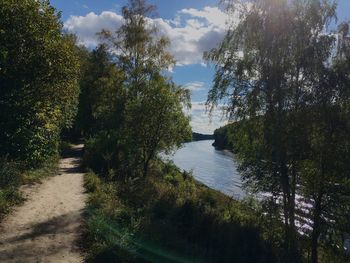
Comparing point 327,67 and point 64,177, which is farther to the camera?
point 64,177

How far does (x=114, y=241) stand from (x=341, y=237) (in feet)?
29.2

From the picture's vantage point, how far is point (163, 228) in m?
12.6

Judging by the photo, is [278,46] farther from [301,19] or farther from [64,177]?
[64,177]

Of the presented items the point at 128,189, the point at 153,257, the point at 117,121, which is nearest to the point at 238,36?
the point at 128,189

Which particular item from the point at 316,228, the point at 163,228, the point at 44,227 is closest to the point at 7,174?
the point at 44,227

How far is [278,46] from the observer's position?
16234mm

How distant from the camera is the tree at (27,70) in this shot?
42.9 feet

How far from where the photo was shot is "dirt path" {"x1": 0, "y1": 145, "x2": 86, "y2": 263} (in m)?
9.45

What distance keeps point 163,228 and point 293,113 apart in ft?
21.6

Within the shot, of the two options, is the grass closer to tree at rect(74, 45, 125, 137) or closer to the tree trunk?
the tree trunk

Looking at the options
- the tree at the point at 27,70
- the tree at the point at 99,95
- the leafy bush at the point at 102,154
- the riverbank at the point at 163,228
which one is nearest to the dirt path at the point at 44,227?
the riverbank at the point at 163,228

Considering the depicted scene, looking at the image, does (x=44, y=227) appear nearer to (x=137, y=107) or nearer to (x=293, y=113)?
(x=293, y=113)

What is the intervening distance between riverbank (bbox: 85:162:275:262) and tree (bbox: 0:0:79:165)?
334 cm

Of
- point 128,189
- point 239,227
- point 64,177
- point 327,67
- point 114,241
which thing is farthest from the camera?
point 64,177
